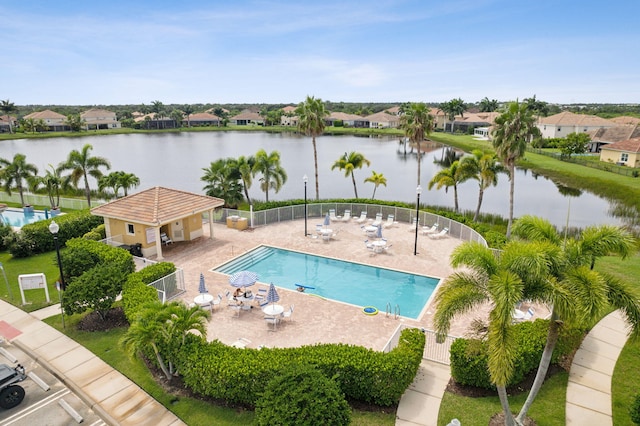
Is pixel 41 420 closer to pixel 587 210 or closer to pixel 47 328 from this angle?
pixel 47 328

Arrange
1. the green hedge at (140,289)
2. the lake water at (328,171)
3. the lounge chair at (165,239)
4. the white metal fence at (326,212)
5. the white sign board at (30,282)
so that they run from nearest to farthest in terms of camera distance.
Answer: the green hedge at (140,289) < the white sign board at (30,282) < the lounge chair at (165,239) < the white metal fence at (326,212) < the lake water at (328,171)

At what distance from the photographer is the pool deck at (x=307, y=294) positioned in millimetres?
15195

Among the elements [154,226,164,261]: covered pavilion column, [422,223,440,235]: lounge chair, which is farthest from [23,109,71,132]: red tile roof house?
[422,223,440,235]: lounge chair

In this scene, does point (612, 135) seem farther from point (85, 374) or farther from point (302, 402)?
point (85, 374)

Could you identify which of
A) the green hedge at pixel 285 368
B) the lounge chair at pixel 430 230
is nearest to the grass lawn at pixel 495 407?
the green hedge at pixel 285 368

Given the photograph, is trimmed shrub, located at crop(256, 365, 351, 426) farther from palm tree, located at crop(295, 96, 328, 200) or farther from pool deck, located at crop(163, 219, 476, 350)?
palm tree, located at crop(295, 96, 328, 200)

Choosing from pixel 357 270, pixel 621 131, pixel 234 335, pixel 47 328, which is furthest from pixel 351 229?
pixel 621 131

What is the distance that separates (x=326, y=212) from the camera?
105 feet

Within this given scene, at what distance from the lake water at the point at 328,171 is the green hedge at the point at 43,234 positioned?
22.2m

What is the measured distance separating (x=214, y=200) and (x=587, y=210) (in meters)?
35.7

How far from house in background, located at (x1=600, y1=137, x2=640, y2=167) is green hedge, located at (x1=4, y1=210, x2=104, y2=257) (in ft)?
215

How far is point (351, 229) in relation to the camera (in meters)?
29.1

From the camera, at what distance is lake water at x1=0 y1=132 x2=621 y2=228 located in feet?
Answer: 139

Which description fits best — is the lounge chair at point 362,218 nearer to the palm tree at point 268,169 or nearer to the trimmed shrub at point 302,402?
the palm tree at point 268,169
